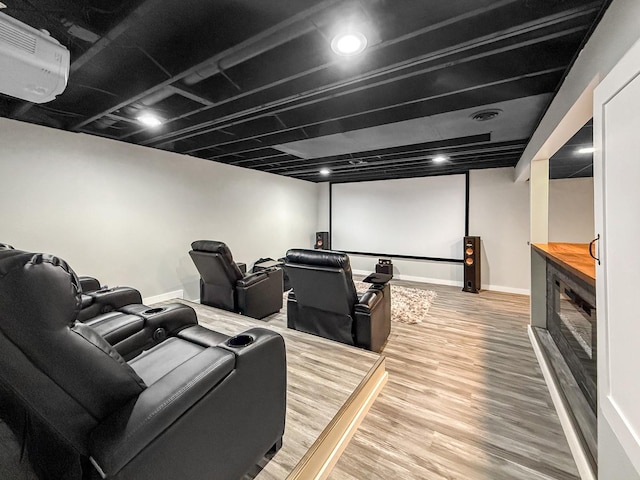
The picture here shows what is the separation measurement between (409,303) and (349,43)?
3966mm

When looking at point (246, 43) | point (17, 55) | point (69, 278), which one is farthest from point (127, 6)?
point (69, 278)

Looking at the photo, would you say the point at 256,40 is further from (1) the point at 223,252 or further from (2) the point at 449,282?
(2) the point at 449,282

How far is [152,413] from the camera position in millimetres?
857

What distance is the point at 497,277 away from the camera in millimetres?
5289

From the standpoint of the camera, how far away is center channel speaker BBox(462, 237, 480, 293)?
5.11m

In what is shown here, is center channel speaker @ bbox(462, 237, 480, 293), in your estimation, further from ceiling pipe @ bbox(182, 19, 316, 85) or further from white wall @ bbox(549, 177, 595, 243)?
ceiling pipe @ bbox(182, 19, 316, 85)

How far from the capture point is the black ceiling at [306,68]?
53.2 inches

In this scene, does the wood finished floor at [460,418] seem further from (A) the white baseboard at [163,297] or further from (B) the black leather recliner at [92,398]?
(A) the white baseboard at [163,297]

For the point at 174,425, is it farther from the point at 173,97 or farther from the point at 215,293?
the point at 215,293

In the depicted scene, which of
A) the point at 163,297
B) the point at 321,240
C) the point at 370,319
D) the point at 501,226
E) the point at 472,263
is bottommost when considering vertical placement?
the point at 163,297

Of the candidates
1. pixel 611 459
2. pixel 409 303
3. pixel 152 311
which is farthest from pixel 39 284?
pixel 409 303

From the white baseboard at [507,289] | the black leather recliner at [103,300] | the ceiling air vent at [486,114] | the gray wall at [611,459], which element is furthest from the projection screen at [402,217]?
the black leather recliner at [103,300]

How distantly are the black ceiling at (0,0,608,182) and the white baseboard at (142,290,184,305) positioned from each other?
2382mm

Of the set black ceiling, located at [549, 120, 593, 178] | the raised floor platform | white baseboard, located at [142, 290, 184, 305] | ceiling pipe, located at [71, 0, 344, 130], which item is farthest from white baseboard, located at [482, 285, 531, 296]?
white baseboard, located at [142, 290, 184, 305]
